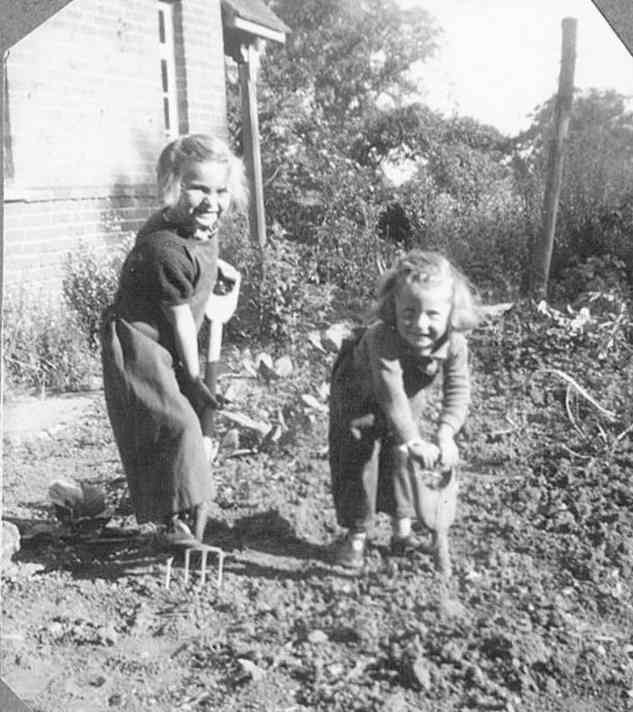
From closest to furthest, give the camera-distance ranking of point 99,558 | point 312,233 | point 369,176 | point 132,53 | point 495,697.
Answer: point 495,697 → point 369,176 → point 312,233 → point 132,53 → point 99,558

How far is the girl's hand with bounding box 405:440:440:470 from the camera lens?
1.42m

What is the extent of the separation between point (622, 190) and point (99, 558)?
1.32 meters

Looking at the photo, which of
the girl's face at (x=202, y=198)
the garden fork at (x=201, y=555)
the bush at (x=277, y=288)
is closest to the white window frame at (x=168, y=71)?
the girl's face at (x=202, y=198)

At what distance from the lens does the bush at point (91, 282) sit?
5.62 feet

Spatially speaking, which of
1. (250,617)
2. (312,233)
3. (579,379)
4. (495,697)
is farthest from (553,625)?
(312,233)

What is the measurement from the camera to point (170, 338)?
1672mm

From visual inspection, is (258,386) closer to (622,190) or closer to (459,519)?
(459,519)

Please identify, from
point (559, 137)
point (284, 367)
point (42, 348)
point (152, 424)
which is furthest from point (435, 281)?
point (42, 348)

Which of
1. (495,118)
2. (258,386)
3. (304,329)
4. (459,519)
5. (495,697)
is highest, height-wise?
(495,118)

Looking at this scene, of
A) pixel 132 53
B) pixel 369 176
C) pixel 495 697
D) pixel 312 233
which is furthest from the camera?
pixel 132 53

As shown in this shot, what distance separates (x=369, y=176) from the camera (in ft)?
4.80

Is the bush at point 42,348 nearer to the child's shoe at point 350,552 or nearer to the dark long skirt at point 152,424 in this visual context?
the dark long skirt at point 152,424

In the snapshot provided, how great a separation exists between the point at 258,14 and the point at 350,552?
973mm

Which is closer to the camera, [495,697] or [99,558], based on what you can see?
→ [495,697]
